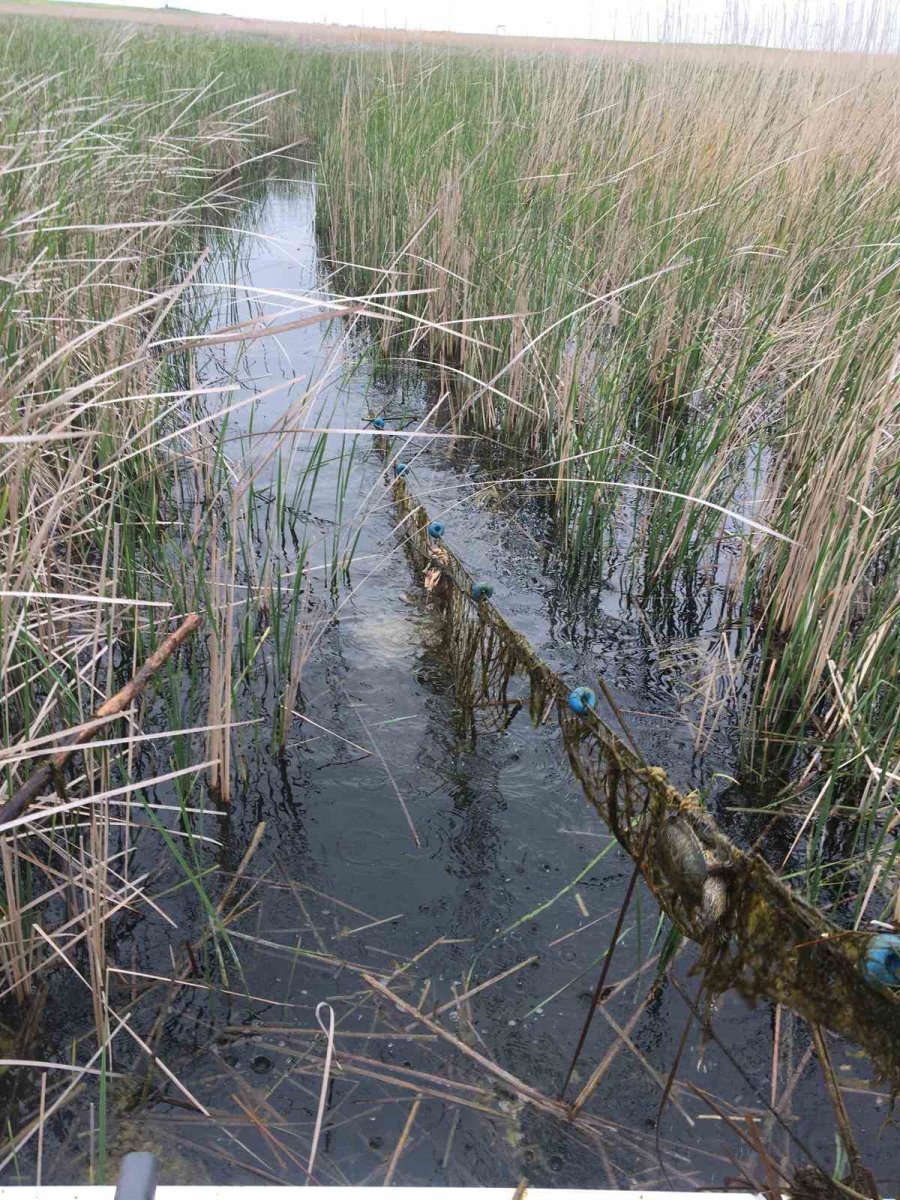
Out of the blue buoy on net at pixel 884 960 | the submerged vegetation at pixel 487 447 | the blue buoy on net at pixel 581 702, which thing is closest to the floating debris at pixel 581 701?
the blue buoy on net at pixel 581 702

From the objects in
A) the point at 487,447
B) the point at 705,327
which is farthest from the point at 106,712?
the point at 705,327

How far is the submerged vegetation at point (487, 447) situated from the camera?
5.31 ft

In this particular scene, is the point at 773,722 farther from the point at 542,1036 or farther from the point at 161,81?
the point at 161,81

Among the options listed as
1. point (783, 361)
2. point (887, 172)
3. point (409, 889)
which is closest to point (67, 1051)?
point (409, 889)

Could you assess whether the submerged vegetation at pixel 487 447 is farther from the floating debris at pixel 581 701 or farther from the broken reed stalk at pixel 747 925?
the floating debris at pixel 581 701

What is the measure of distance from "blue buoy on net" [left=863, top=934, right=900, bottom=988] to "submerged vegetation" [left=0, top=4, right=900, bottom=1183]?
0.72ft

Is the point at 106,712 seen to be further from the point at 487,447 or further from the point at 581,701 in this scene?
the point at 487,447

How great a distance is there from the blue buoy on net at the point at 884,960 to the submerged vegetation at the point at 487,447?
0.22 metres

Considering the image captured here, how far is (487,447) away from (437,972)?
9.42 ft

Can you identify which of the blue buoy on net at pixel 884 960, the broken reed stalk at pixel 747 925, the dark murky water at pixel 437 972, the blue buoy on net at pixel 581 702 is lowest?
the dark murky water at pixel 437 972

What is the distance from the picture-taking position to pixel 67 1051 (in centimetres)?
149

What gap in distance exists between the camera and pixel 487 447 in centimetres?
420

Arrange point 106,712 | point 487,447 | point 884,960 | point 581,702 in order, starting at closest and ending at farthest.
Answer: point 884,960 → point 106,712 → point 581,702 → point 487,447

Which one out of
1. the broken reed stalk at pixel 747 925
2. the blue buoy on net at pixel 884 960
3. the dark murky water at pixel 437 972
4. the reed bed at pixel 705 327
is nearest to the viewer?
the blue buoy on net at pixel 884 960
